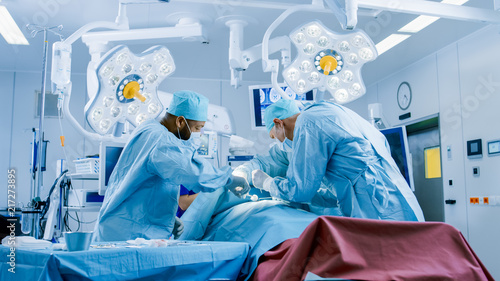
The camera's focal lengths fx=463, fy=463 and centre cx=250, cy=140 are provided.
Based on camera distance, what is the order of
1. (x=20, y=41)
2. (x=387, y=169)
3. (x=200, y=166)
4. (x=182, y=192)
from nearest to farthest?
(x=200, y=166) → (x=387, y=169) → (x=182, y=192) → (x=20, y=41)

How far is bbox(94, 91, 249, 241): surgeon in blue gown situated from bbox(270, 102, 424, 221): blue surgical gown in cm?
36

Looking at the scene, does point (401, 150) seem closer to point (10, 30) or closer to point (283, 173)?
point (283, 173)

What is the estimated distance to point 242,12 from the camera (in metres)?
4.58

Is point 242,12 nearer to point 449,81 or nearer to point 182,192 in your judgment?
point 182,192

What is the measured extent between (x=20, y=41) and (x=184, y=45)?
73.3 inches

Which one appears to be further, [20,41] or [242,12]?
[20,41]

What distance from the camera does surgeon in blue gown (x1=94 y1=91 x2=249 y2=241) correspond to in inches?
80.4

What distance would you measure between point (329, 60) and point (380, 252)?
2.18 metres

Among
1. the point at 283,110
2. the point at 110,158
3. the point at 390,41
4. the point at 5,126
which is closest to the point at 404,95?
the point at 390,41

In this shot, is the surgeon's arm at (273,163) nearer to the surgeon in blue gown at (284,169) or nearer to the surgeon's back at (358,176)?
the surgeon in blue gown at (284,169)

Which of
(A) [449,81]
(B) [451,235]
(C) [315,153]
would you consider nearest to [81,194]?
(C) [315,153]

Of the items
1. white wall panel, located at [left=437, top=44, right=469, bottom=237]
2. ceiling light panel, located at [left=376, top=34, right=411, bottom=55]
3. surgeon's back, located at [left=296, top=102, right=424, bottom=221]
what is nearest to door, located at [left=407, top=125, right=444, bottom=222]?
white wall panel, located at [left=437, top=44, right=469, bottom=237]

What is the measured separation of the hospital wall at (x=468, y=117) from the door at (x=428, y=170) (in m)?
0.26

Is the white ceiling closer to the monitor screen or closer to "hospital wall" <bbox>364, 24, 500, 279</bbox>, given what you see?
"hospital wall" <bbox>364, 24, 500, 279</bbox>
